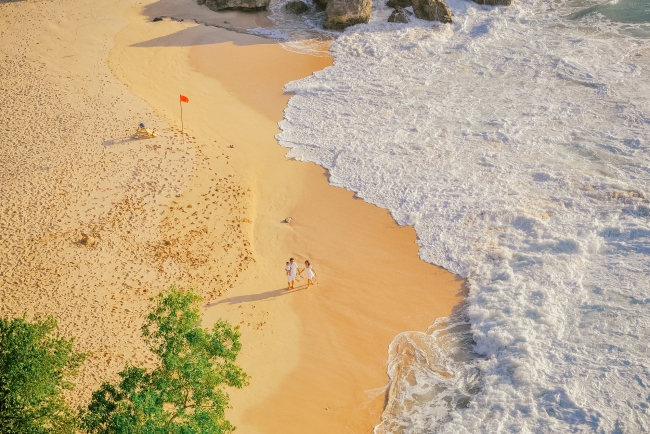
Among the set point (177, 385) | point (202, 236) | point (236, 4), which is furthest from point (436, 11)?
point (177, 385)

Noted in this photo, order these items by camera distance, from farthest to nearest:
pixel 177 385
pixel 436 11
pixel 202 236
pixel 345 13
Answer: pixel 436 11
pixel 345 13
pixel 202 236
pixel 177 385

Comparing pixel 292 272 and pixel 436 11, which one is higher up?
pixel 436 11

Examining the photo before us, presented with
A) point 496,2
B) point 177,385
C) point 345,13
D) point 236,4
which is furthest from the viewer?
point 496,2

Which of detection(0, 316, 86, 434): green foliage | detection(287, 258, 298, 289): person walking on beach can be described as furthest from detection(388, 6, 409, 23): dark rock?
detection(0, 316, 86, 434): green foliage

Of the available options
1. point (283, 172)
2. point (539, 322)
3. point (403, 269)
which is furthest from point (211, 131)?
point (539, 322)

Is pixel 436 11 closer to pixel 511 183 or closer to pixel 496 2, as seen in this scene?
pixel 496 2

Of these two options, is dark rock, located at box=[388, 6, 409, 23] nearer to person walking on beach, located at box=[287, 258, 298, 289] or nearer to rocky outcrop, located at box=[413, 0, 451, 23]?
rocky outcrop, located at box=[413, 0, 451, 23]

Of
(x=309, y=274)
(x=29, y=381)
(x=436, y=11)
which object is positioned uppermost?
(x=436, y=11)
